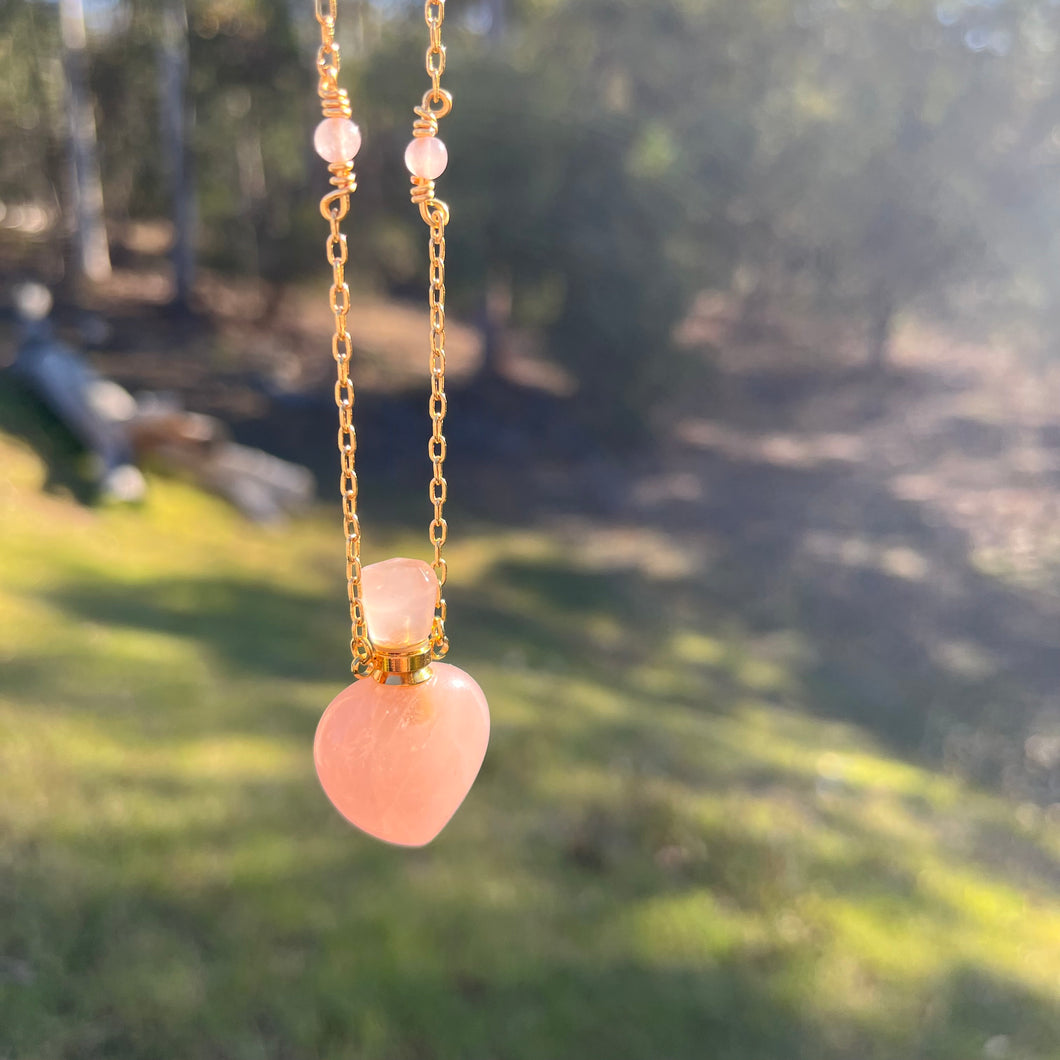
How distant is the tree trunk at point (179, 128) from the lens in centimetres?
1217

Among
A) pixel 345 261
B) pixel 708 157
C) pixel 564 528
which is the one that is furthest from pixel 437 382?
pixel 708 157

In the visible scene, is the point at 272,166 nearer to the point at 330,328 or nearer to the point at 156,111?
the point at 156,111

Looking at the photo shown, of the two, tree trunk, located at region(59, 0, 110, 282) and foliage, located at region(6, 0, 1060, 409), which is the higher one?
tree trunk, located at region(59, 0, 110, 282)

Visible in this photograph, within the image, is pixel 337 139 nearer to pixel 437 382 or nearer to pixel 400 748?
pixel 437 382

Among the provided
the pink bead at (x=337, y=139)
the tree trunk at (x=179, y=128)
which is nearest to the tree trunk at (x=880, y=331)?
the tree trunk at (x=179, y=128)

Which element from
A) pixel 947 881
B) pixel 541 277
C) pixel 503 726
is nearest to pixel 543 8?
pixel 541 277

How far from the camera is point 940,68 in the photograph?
1009cm

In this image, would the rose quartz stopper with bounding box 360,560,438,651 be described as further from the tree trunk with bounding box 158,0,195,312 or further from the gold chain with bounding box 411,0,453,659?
the tree trunk with bounding box 158,0,195,312

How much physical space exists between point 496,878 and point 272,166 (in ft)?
46.8

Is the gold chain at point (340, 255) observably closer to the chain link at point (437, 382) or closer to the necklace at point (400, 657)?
the necklace at point (400, 657)

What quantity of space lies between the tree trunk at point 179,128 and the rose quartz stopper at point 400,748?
12738mm

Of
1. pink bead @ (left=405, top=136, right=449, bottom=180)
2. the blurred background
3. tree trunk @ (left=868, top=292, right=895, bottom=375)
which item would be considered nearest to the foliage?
the blurred background

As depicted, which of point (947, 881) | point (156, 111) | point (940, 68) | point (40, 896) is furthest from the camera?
point (156, 111)

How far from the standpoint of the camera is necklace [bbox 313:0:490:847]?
1.56m
